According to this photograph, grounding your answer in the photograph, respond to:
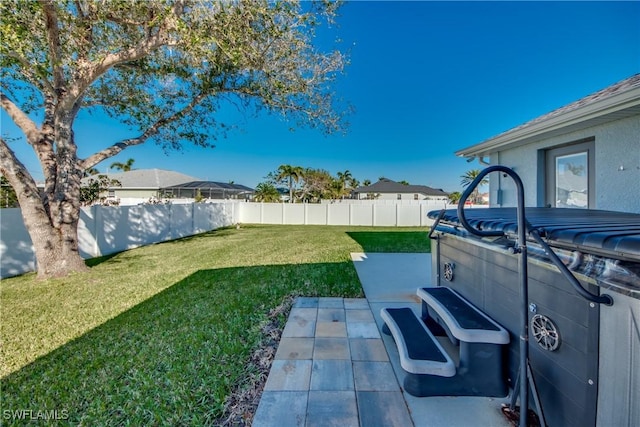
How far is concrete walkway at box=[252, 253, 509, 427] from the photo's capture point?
1817 mm

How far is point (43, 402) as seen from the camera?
2109 millimetres

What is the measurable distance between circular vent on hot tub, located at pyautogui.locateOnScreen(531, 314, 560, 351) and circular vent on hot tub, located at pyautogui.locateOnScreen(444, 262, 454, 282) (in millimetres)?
1346

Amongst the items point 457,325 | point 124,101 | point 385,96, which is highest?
point 385,96

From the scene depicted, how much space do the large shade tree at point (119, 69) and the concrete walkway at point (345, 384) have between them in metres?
5.08

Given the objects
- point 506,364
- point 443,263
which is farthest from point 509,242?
point 443,263

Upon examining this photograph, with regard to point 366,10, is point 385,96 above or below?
above

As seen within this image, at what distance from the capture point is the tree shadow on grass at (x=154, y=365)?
79.1 inches

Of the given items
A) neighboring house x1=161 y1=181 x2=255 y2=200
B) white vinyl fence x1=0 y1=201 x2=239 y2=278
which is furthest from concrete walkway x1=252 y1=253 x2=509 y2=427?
neighboring house x1=161 y1=181 x2=255 y2=200

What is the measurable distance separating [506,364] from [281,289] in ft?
10.7

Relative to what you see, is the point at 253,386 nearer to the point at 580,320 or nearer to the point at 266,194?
the point at 580,320

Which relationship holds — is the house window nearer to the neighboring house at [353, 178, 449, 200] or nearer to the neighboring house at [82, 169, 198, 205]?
the neighboring house at [82, 169, 198, 205]

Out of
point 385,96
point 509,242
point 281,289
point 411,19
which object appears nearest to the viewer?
point 509,242

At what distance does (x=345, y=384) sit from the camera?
2.17 meters

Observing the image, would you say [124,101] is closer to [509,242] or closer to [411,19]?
[411,19]
